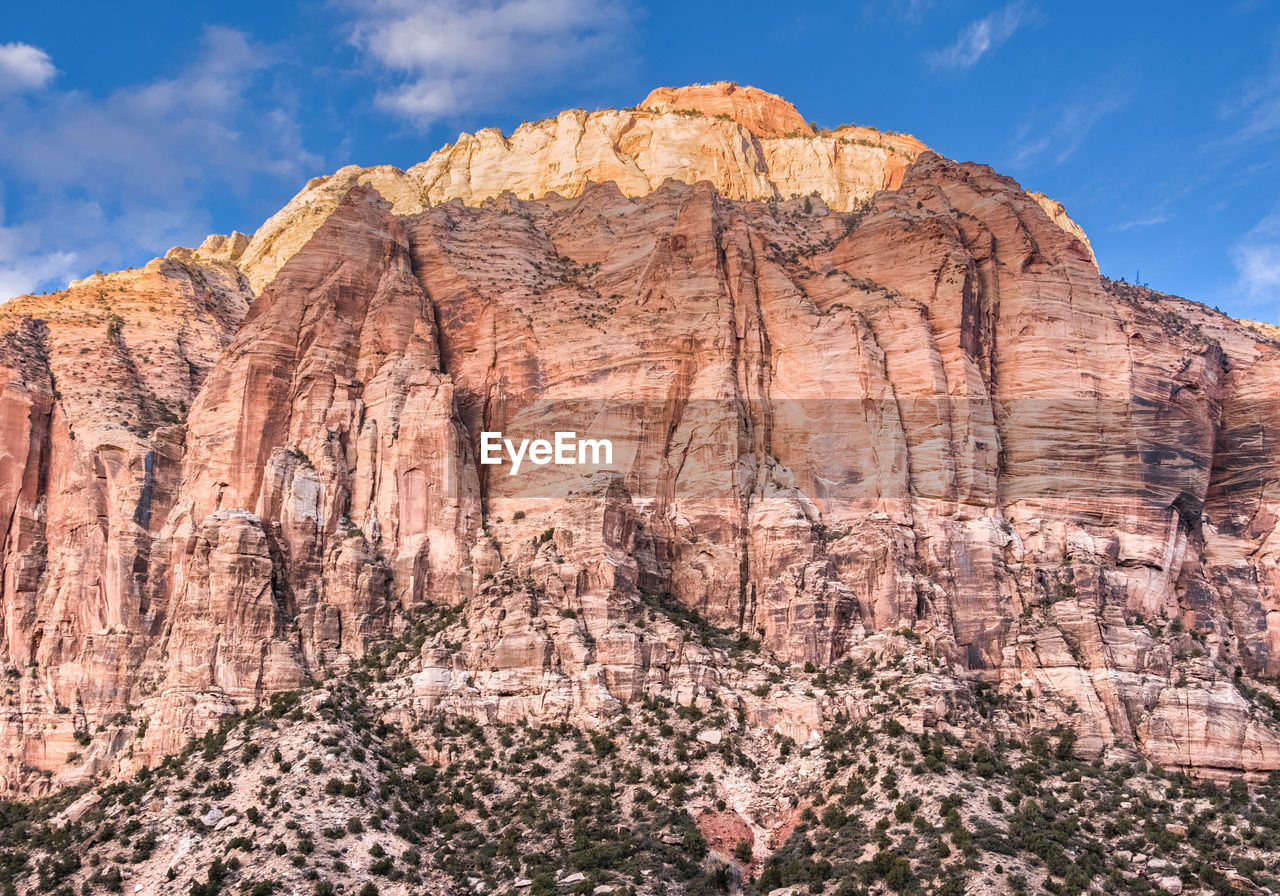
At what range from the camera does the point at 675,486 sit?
7900cm

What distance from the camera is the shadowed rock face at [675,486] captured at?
7000 centimetres

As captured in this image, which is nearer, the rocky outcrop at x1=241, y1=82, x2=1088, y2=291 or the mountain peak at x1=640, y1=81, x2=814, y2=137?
the rocky outcrop at x1=241, y1=82, x2=1088, y2=291

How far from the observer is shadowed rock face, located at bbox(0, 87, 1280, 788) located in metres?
70.0

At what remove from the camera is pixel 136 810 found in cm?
6269

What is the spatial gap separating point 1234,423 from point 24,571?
275 feet

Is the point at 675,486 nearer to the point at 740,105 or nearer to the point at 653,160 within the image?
the point at 653,160

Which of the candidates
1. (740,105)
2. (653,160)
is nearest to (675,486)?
(653,160)

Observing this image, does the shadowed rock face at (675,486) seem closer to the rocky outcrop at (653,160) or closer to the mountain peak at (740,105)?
the rocky outcrop at (653,160)

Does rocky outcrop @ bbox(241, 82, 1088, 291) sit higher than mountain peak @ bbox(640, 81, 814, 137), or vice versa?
mountain peak @ bbox(640, 81, 814, 137)

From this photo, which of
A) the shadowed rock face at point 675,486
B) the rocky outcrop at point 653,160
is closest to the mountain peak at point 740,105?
the rocky outcrop at point 653,160

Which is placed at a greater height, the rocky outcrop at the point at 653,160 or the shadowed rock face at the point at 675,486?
the rocky outcrop at the point at 653,160

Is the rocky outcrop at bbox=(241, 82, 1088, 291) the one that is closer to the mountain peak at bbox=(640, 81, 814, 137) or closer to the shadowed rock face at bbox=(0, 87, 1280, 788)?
the mountain peak at bbox=(640, 81, 814, 137)

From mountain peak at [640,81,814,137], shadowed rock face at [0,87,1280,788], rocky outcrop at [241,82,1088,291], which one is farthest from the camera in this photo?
mountain peak at [640,81,814,137]

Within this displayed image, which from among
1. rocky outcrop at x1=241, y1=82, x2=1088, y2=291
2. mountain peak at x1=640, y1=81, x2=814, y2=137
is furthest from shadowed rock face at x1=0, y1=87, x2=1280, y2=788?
mountain peak at x1=640, y1=81, x2=814, y2=137
